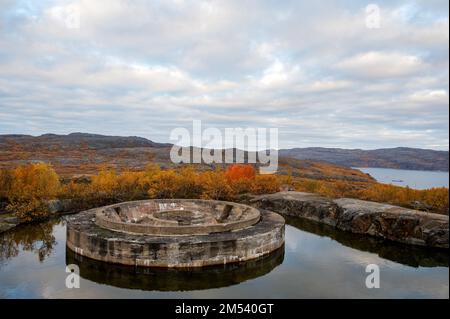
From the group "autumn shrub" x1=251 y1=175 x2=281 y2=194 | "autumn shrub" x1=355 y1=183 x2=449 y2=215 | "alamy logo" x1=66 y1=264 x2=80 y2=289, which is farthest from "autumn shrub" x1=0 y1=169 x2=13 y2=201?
"autumn shrub" x1=355 y1=183 x2=449 y2=215

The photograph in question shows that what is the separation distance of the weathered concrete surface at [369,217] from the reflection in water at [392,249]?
0.89m

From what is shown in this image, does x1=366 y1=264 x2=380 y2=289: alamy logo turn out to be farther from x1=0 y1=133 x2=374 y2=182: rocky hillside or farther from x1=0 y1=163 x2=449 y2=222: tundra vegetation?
x1=0 y1=133 x2=374 y2=182: rocky hillside

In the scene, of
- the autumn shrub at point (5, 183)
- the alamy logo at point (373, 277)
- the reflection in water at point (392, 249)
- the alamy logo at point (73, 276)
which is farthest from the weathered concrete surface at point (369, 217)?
the autumn shrub at point (5, 183)

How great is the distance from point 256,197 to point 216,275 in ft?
106

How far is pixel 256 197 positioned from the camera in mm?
54875

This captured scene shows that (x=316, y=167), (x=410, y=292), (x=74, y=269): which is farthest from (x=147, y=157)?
(x=410, y=292)

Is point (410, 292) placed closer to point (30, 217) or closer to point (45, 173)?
point (30, 217)

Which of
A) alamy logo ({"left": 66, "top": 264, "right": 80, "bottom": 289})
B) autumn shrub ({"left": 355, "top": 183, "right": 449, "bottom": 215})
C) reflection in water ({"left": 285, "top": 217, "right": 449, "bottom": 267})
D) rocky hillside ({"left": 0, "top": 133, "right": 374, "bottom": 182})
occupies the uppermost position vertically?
rocky hillside ({"left": 0, "top": 133, "right": 374, "bottom": 182})

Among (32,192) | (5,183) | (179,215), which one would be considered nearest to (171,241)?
(179,215)

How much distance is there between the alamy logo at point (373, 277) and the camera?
73.4ft

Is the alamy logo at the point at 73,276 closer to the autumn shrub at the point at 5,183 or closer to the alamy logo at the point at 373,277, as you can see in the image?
the alamy logo at the point at 373,277

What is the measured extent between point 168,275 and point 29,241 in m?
18.0

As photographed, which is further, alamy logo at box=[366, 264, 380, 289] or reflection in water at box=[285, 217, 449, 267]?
reflection in water at box=[285, 217, 449, 267]

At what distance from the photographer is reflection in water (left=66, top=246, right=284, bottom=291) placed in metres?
21.9
